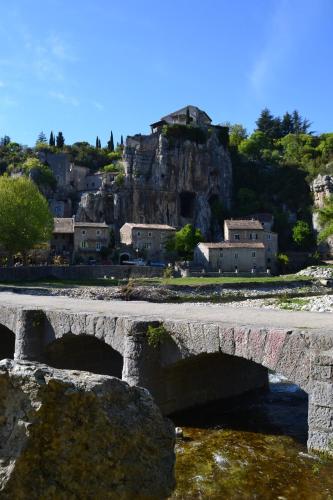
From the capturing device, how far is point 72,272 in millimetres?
63031

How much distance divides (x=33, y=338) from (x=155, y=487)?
41.1 feet

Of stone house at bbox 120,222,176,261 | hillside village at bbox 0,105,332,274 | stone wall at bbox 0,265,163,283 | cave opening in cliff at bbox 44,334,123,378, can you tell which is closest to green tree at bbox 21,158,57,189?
hillside village at bbox 0,105,332,274

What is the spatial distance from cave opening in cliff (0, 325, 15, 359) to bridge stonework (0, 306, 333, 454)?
4.18 m

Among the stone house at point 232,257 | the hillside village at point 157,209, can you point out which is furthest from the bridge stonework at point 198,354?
the stone house at point 232,257

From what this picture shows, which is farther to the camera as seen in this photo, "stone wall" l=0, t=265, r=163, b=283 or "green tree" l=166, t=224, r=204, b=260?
"green tree" l=166, t=224, r=204, b=260

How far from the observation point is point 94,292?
49844 mm

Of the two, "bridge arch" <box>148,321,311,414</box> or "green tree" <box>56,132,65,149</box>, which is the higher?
"green tree" <box>56,132,65,149</box>

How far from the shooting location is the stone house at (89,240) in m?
84.9

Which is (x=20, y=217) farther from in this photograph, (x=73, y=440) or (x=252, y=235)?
(x=73, y=440)

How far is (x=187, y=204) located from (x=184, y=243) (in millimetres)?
21879

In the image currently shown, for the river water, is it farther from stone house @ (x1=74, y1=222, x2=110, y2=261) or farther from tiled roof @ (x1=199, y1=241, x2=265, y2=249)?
stone house @ (x1=74, y1=222, x2=110, y2=261)

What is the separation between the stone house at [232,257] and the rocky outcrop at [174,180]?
17.5 metres

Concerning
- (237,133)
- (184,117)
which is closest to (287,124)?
(237,133)

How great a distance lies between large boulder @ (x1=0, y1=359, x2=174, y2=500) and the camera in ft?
14.4
